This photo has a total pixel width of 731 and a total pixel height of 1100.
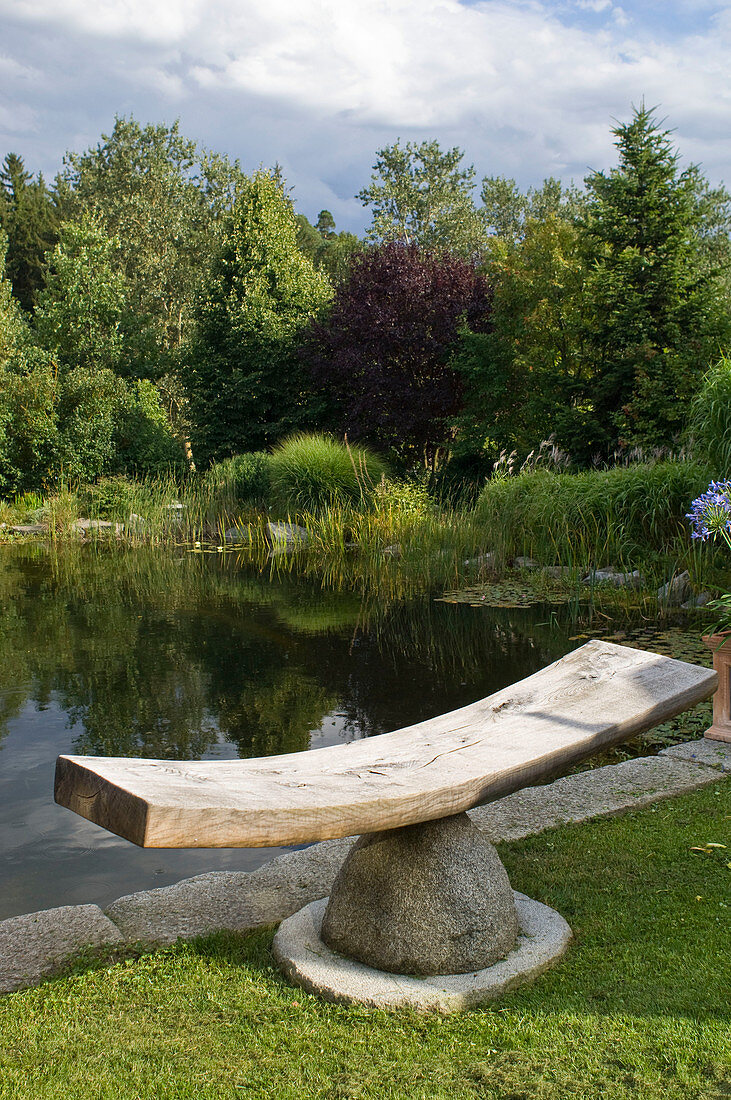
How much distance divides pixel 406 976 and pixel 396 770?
1.41ft

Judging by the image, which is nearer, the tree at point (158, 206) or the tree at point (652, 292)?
the tree at point (652, 292)

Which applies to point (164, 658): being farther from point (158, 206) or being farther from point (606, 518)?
point (158, 206)

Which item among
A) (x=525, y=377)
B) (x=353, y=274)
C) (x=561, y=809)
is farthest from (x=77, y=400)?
(x=561, y=809)

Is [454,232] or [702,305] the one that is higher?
[454,232]

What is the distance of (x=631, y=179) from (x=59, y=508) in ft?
28.4

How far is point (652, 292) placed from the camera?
957 centimetres

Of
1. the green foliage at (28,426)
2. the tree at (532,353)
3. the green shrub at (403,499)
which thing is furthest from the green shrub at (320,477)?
the green foliage at (28,426)

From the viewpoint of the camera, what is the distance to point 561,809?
2.67 metres

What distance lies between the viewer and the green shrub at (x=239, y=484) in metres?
12.7

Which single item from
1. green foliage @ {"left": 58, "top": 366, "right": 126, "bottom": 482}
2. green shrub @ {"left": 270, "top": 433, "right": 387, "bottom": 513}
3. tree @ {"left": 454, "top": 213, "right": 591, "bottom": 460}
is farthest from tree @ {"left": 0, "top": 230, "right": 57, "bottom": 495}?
tree @ {"left": 454, "top": 213, "right": 591, "bottom": 460}

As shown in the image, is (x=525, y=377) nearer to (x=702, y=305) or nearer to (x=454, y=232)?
(x=702, y=305)

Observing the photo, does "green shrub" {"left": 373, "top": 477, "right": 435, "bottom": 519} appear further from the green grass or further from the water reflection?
the green grass

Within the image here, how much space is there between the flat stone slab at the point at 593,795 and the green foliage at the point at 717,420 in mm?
3362

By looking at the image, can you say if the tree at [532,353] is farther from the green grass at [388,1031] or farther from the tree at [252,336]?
the green grass at [388,1031]
